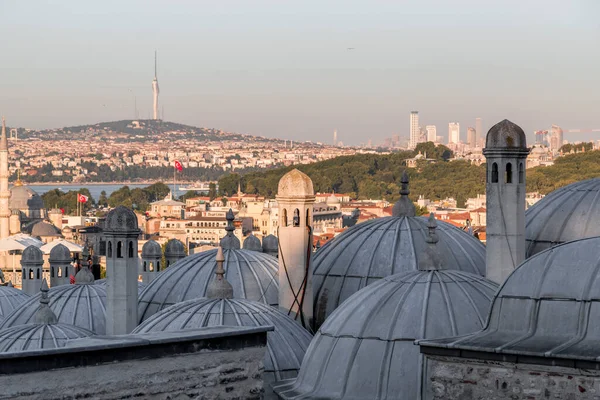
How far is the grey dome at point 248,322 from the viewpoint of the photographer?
15430 millimetres

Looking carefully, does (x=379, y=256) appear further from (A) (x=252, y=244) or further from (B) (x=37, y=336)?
(A) (x=252, y=244)

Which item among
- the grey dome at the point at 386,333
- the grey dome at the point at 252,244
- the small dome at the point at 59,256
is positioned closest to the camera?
the grey dome at the point at 386,333

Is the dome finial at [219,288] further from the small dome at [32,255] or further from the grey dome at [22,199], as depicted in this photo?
the grey dome at [22,199]

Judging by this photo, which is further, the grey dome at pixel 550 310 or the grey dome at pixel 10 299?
the grey dome at pixel 10 299

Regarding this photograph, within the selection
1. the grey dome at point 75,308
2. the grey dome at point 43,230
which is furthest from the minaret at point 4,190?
the grey dome at point 75,308

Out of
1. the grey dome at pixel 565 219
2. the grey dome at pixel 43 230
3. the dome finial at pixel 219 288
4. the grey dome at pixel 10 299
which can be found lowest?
the grey dome at pixel 43 230

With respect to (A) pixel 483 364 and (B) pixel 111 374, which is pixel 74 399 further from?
(A) pixel 483 364

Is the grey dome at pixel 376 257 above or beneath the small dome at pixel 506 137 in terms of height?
beneath

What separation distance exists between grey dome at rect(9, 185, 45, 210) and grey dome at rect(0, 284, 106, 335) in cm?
10213

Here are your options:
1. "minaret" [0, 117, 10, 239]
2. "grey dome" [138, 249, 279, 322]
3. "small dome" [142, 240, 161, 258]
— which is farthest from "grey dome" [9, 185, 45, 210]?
"grey dome" [138, 249, 279, 322]

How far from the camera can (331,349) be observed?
1349 cm

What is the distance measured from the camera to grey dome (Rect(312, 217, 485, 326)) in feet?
59.7

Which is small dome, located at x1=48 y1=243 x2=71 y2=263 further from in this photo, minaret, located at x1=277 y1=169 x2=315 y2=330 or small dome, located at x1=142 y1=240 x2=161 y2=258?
minaret, located at x1=277 y1=169 x2=315 y2=330

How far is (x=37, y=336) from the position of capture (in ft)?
60.3
